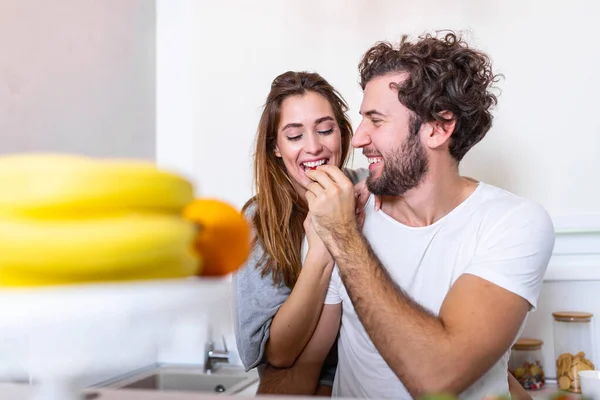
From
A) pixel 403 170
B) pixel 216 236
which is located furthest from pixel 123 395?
pixel 403 170

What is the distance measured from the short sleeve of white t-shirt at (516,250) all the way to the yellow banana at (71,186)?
1140mm

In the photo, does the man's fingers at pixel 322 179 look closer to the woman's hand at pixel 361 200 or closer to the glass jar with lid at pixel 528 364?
the woman's hand at pixel 361 200

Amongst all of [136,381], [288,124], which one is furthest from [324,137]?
[136,381]

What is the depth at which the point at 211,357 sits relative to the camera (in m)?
2.66

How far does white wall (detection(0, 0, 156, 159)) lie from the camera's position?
2.00 m

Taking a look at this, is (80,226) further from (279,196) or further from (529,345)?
(529,345)

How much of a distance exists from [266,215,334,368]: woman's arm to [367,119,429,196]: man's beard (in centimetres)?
22

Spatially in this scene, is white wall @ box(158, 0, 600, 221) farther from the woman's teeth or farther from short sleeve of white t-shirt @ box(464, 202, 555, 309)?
short sleeve of white t-shirt @ box(464, 202, 555, 309)

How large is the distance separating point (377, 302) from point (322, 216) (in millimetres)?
292

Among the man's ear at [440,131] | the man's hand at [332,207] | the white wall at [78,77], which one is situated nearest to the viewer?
the man's hand at [332,207]

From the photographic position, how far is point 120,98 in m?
2.62

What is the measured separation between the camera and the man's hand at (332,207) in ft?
5.33

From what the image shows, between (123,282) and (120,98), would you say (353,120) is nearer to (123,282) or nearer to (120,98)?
(120,98)

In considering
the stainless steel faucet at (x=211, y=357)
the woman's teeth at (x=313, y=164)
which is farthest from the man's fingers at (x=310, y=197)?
the stainless steel faucet at (x=211, y=357)
